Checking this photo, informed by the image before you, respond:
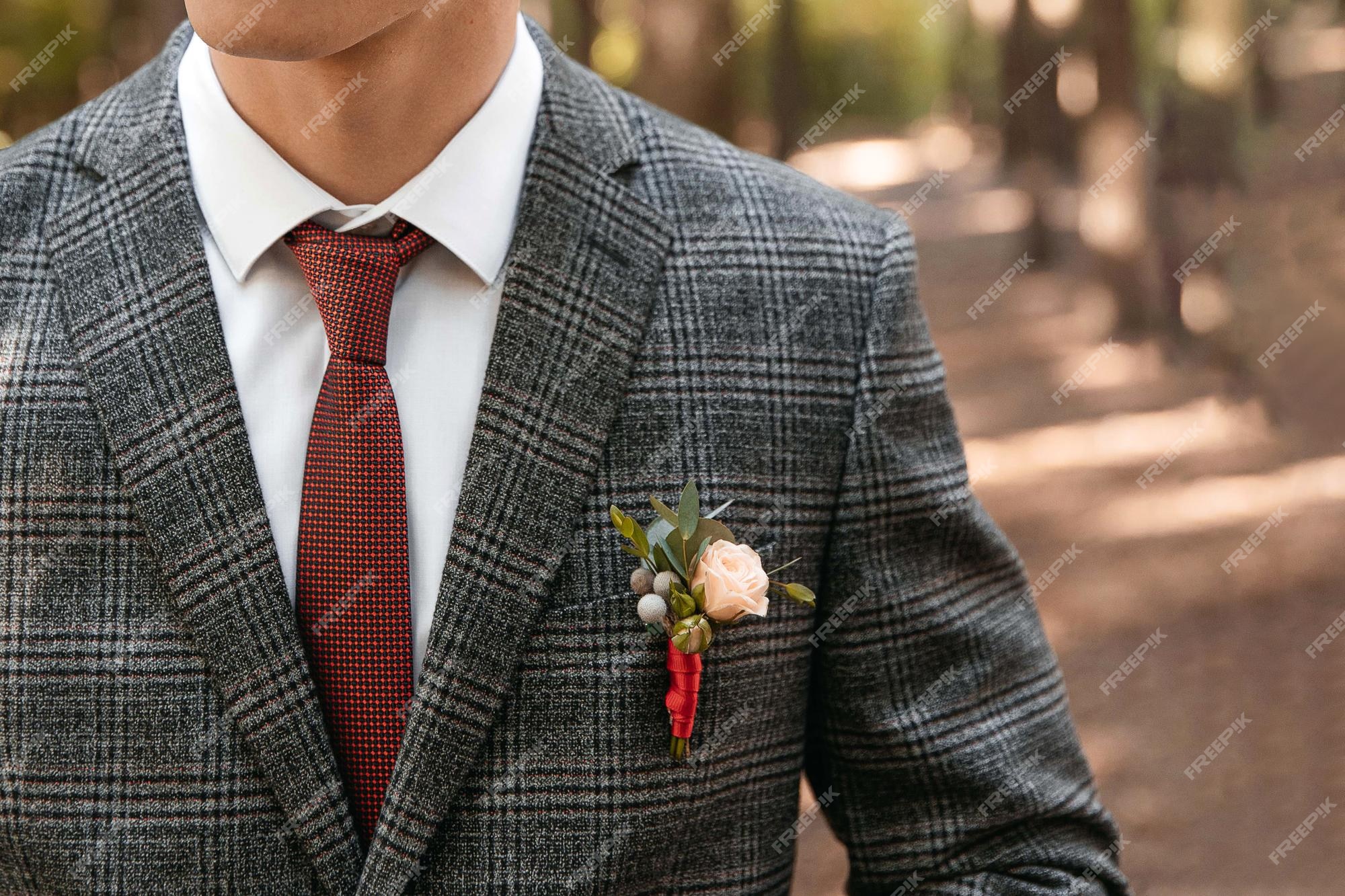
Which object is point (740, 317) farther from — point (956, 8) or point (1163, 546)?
point (956, 8)

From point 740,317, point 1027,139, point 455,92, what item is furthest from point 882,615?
point 1027,139

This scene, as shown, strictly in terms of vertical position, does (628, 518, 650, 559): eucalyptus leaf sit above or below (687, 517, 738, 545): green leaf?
below

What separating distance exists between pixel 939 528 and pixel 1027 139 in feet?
23.1

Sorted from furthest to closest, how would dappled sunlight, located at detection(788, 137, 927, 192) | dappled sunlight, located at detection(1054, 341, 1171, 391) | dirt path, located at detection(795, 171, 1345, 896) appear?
1. dappled sunlight, located at detection(788, 137, 927, 192)
2. dappled sunlight, located at detection(1054, 341, 1171, 391)
3. dirt path, located at detection(795, 171, 1345, 896)

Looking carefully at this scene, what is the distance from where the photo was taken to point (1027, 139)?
25.3ft

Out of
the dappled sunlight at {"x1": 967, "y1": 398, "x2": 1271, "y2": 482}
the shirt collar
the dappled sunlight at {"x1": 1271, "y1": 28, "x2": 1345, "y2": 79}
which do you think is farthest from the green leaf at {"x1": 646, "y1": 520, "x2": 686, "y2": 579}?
the dappled sunlight at {"x1": 1271, "y1": 28, "x2": 1345, "y2": 79}

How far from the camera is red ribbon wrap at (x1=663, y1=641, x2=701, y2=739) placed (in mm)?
1084

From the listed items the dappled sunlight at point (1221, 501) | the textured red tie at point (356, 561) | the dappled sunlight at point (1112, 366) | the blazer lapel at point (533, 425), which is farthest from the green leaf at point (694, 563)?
the dappled sunlight at point (1112, 366)

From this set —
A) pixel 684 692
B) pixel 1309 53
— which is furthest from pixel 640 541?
pixel 1309 53

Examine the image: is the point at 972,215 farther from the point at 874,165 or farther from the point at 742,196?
the point at 742,196

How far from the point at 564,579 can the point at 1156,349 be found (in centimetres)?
539

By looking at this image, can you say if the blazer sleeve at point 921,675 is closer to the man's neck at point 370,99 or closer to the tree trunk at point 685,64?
the man's neck at point 370,99

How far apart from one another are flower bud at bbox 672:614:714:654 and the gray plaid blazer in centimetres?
6

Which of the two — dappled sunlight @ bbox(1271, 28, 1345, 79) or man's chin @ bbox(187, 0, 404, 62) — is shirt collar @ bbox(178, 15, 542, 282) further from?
dappled sunlight @ bbox(1271, 28, 1345, 79)
